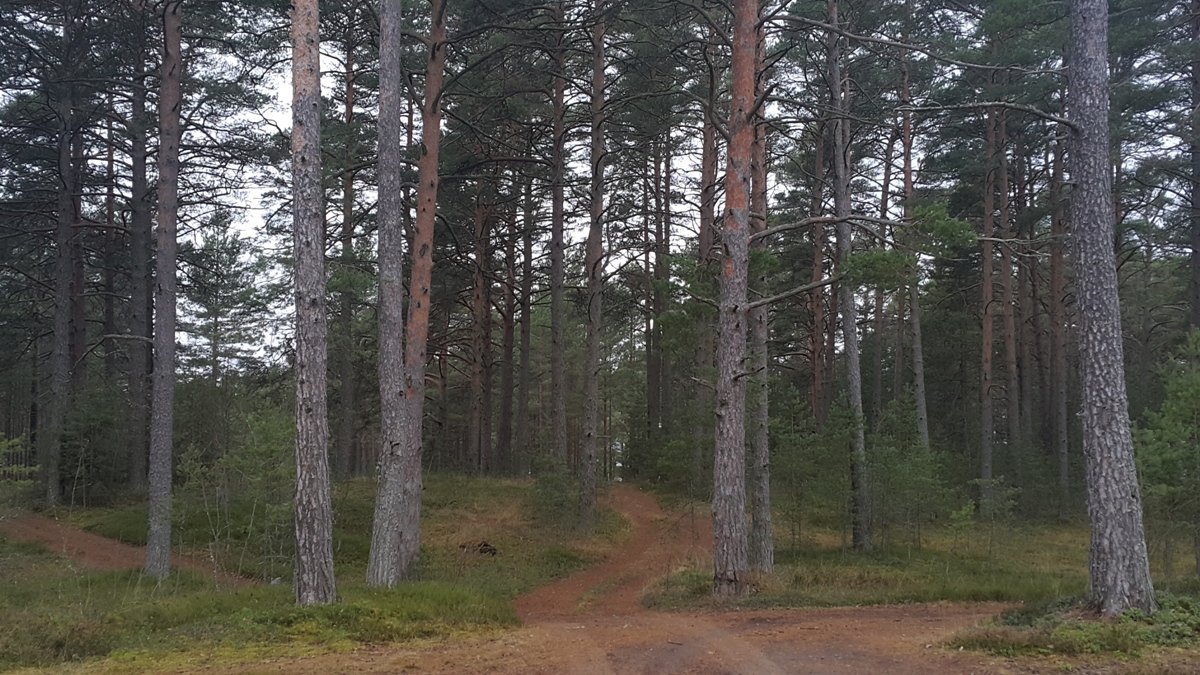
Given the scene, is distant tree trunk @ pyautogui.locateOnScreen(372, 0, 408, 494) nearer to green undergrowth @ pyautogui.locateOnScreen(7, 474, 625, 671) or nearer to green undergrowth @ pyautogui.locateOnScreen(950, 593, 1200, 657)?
green undergrowth @ pyautogui.locateOnScreen(7, 474, 625, 671)

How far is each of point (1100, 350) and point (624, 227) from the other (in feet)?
63.9

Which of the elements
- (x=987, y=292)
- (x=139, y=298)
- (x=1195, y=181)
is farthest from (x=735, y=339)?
(x=139, y=298)

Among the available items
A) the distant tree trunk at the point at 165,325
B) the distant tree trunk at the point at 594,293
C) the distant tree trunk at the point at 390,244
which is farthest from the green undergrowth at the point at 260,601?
the distant tree trunk at the point at 390,244

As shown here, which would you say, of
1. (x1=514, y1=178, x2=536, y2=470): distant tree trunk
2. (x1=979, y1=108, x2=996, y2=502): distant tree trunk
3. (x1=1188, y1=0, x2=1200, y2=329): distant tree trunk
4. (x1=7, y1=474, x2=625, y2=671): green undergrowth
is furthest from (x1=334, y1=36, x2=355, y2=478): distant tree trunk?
(x1=1188, y1=0, x2=1200, y2=329): distant tree trunk

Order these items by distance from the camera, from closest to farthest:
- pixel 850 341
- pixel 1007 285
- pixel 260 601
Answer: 1. pixel 260 601
2. pixel 850 341
3. pixel 1007 285

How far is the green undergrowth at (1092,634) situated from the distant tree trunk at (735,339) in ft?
11.1

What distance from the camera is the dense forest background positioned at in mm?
13406

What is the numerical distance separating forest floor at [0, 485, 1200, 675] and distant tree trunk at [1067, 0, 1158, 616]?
1.51 meters

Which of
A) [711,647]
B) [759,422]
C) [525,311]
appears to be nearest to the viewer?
[711,647]

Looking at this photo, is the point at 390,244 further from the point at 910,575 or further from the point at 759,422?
the point at 910,575

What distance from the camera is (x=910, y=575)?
43.3 feet

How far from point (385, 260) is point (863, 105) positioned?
42.7ft

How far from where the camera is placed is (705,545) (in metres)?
18.9

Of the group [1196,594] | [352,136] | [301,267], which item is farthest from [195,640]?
[352,136]
